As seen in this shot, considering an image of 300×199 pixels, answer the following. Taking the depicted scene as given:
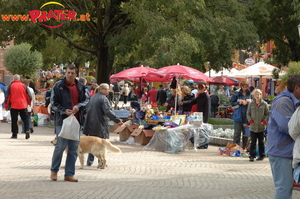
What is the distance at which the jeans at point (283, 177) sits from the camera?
6.04 metres

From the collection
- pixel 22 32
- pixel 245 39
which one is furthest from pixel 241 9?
pixel 22 32

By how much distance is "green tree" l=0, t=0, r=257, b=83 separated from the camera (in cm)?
2511

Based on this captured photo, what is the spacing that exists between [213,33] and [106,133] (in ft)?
51.8

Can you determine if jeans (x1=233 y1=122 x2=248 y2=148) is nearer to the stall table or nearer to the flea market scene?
the flea market scene

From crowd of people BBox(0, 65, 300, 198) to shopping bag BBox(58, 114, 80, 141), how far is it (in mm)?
116

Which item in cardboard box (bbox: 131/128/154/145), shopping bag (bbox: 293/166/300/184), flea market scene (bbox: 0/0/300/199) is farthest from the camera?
cardboard box (bbox: 131/128/154/145)

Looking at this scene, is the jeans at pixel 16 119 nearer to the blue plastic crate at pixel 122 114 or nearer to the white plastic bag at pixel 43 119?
the blue plastic crate at pixel 122 114

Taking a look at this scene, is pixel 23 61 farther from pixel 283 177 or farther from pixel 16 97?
pixel 283 177

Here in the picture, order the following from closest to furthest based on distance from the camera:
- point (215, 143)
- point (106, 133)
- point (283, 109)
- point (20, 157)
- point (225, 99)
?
point (283, 109) < point (106, 133) < point (20, 157) < point (215, 143) < point (225, 99)

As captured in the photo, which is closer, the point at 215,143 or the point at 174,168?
the point at 174,168

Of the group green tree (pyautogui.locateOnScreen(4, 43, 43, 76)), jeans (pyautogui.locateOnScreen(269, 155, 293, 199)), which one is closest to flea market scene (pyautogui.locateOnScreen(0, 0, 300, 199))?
jeans (pyautogui.locateOnScreen(269, 155, 293, 199))

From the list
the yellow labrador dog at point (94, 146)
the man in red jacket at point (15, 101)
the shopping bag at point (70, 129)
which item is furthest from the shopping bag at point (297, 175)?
the man in red jacket at point (15, 101)

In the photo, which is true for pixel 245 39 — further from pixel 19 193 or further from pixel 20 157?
pixel 19 193

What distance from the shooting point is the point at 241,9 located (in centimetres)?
2942
